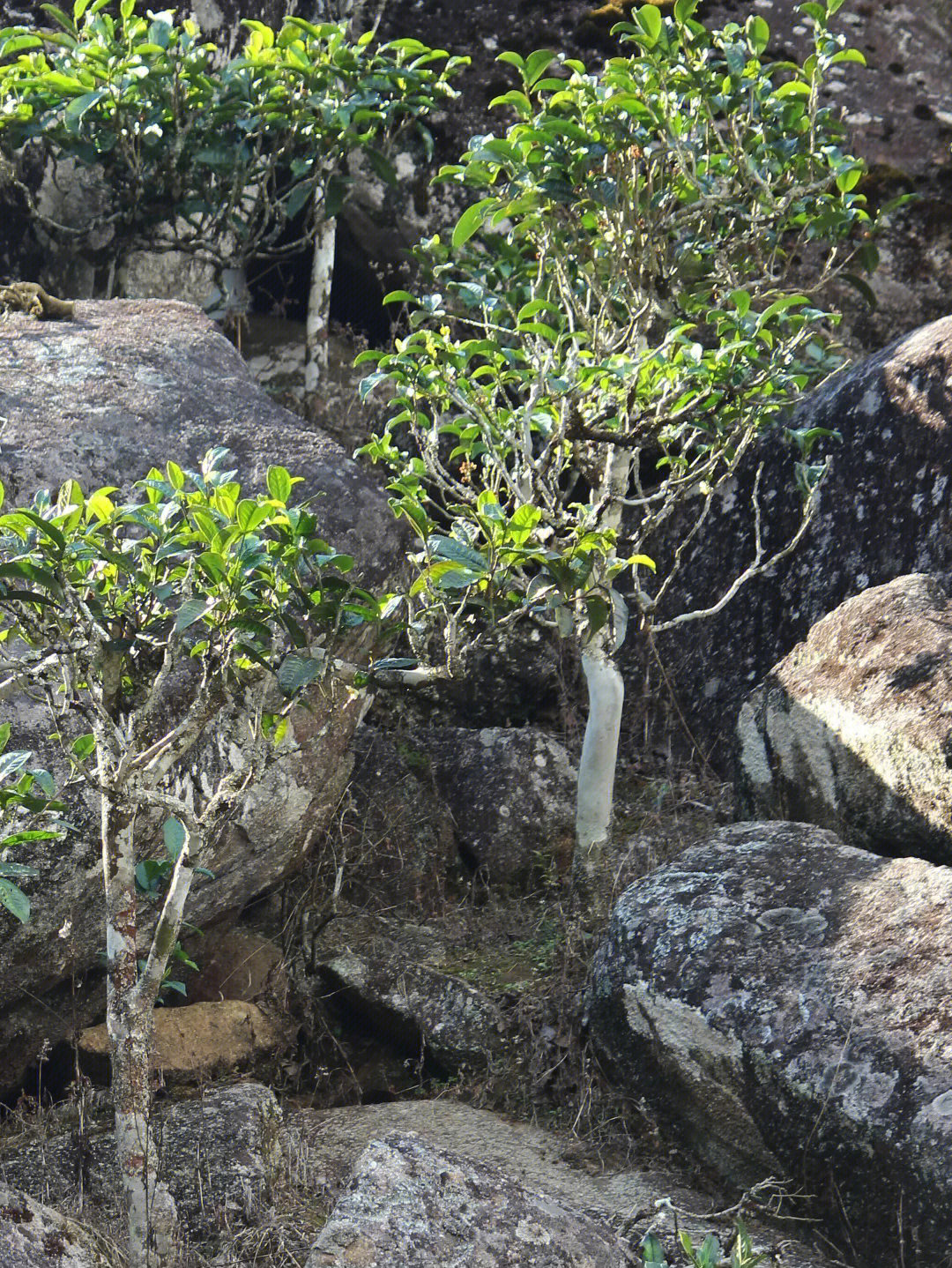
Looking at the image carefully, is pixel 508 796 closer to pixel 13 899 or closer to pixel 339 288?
pixel 13 899

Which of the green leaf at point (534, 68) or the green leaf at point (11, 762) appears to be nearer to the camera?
the green leaf at point (11, 762)

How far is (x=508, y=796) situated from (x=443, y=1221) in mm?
2525

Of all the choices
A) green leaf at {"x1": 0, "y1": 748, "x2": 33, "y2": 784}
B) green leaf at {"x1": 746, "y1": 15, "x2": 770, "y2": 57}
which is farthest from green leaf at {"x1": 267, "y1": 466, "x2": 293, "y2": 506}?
green leaf at {"x1": 746, "y1": 15, "x2": 770, "y2": 57}

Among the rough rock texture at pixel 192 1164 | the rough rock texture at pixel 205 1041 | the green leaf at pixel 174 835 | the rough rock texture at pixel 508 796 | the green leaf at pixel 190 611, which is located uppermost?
the green leaf at pixel 190 611

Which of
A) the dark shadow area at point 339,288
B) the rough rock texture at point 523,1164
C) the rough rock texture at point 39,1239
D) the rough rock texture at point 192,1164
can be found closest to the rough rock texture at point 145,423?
the rough rock texture at point 523,1164

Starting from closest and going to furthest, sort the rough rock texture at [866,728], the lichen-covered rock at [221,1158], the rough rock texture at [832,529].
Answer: the lichen-covered rock at [221,1158], the rough rock texture at [866,728], the rough rock texture at [832,529]

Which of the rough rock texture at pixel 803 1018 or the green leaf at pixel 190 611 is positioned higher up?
the green leaf at pixel 190 611

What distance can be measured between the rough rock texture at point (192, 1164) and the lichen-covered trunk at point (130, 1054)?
16 centimetres

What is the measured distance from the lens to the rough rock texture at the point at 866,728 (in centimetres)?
378

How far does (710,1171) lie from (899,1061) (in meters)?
0.62

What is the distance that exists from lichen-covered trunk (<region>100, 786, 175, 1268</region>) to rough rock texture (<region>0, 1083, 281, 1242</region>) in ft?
0.52

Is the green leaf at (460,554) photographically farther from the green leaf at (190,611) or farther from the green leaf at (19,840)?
the green leaf at (19,840)

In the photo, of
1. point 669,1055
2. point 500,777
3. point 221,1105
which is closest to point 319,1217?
point 221,1105

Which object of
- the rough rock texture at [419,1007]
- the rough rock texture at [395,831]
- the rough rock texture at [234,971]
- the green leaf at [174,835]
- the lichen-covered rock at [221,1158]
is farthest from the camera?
the rough rock texture at [395,831]
